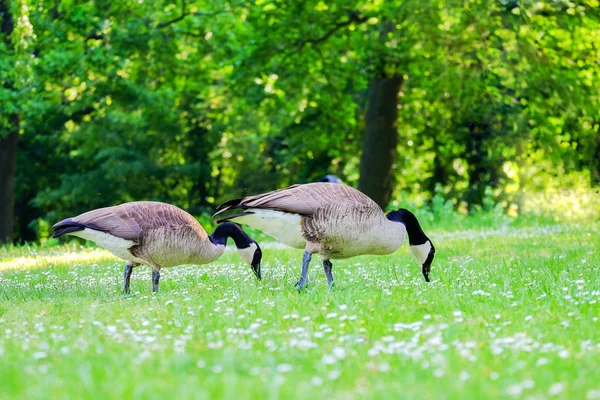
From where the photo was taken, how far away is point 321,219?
31.9ft

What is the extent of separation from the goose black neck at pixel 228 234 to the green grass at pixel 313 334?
0.49 m

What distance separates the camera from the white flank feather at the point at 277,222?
976 centimetres

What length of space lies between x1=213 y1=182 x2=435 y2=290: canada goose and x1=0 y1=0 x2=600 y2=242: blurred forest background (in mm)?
9641

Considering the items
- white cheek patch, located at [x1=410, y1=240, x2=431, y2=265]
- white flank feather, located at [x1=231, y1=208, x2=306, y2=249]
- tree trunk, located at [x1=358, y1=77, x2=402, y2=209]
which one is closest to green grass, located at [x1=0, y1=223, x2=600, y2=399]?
white cheek patch, located at [x1=410, y1=240, x2=431, y2=265]

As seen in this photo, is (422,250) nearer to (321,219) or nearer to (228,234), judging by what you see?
(321,219)

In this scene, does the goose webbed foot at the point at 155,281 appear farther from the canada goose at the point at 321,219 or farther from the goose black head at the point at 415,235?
the goose black head at the point at 415,235

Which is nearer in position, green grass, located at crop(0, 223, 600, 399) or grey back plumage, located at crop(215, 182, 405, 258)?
green grass, located at crop(0, 223, 600, 399)

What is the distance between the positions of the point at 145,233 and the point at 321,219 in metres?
1.96

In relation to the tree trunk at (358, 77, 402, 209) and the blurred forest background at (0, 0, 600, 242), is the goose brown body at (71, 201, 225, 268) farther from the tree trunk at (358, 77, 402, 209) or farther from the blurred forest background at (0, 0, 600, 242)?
the tree trunk at (358, 77, 402, 209)

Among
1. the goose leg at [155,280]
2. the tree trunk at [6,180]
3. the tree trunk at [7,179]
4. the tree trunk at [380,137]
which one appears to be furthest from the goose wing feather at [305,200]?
the tree trunk at [6,180]

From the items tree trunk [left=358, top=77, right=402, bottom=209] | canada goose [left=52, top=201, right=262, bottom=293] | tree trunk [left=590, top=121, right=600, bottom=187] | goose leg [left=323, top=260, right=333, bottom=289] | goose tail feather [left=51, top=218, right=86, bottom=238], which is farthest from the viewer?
tree trunk [left=590, top=121, right=600, bottom=187]

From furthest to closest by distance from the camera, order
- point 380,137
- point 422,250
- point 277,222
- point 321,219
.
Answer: point 380,137 < point 422,250 < point 277,222 < point 321,219

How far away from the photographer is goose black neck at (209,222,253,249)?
10977 mm

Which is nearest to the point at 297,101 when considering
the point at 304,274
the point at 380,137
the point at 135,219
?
the point at 380,137
